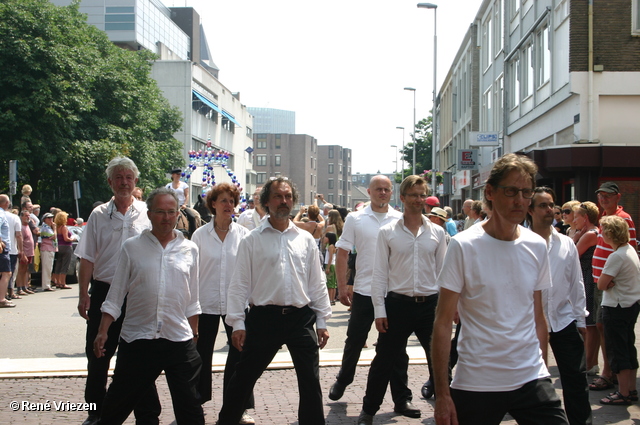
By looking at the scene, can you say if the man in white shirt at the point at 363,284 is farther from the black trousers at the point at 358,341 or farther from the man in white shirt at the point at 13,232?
the man in white shirt at the point at 13,232

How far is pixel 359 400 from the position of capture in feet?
21.4

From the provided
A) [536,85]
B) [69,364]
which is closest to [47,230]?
[69,364]

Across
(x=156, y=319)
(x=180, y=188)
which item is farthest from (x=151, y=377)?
(x=180, y=188)

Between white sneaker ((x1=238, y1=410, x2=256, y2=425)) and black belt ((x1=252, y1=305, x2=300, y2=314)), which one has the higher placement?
black belt ((x1=252, y1=305, x2=300, y2=314))

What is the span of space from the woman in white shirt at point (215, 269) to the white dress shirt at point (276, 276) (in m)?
0.84

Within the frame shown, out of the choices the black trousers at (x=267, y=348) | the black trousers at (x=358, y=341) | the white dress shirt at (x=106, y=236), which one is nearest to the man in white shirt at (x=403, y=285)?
the black trousers at (x=358, y=341)

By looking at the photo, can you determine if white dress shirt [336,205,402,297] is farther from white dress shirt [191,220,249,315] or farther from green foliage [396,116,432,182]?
green foliage [396,116,432,182]

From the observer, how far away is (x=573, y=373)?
5.04 metres

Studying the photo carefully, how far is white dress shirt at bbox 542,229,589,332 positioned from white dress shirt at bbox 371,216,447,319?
94cm

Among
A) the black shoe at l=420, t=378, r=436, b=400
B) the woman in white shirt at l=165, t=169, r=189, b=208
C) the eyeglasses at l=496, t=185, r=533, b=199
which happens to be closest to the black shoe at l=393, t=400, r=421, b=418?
the black shoe at l=420, t=378, r=436, b=400

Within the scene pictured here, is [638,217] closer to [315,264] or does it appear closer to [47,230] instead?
[47,230]

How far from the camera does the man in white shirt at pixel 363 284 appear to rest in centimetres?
615

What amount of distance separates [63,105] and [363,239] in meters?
29.9

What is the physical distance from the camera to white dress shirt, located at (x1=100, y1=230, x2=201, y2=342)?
14.9 feet
